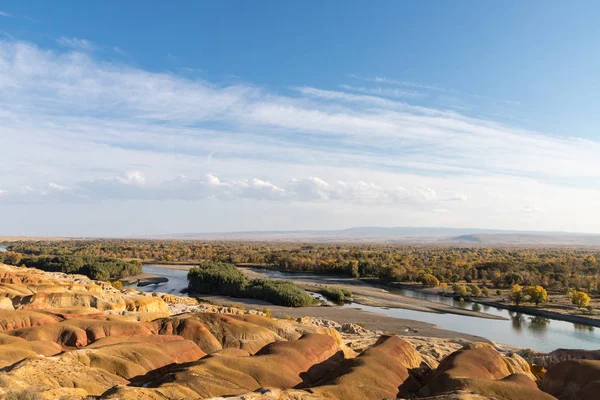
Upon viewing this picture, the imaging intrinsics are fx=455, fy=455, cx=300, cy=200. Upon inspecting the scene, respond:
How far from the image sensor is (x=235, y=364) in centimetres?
2356

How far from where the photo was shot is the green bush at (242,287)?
66000mm

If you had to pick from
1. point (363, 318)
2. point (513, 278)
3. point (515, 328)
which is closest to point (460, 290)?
point (513, 278)

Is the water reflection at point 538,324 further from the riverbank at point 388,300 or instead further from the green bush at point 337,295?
the green bush at point 337,295

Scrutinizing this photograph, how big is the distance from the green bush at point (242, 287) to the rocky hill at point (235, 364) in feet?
88.4

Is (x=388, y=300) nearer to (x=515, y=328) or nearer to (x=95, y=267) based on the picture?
(x=515, y=328)

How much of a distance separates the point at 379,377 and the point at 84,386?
14170mm

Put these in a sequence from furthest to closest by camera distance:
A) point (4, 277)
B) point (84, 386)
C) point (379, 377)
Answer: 1. point (4, 277)
2. point (379, 377)
3. point (84, 386)

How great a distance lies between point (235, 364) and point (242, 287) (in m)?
50.3

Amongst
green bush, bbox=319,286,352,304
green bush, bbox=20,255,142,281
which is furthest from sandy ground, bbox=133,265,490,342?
green bush, bbox=20,255,142,281

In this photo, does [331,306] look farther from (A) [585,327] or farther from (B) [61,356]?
(B) [61,356]

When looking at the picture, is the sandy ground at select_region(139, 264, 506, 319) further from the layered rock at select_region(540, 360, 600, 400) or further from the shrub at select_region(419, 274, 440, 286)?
the layered rock at select_region(540, 360, 600, 400)

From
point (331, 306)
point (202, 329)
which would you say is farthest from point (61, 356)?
point (331, 306)

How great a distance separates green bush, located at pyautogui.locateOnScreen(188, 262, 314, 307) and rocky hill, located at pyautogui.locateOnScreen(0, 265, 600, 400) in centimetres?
2696

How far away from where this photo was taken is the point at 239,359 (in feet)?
79.1
